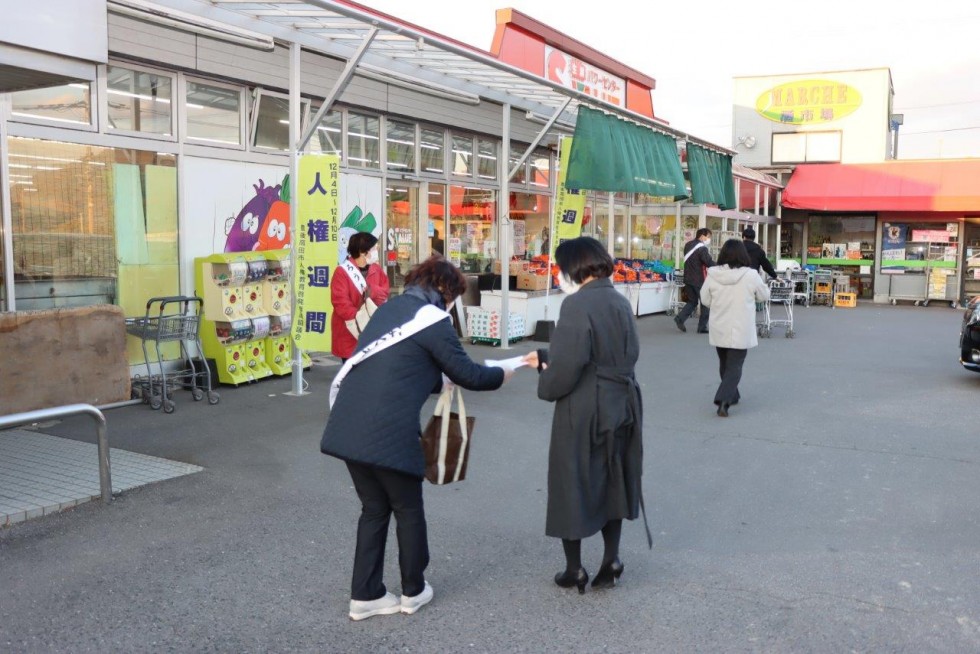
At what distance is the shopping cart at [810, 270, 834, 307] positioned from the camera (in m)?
21.4

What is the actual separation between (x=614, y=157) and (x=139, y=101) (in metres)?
6.39

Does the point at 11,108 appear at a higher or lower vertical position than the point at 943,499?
higher

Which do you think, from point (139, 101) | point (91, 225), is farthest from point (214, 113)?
point (91, 225)

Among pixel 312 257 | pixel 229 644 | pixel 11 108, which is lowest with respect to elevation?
pixel 229 644

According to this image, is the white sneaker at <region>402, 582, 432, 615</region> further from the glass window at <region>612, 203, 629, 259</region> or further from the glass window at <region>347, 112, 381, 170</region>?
the glass window at <region>612, 203, 629, 259</region>

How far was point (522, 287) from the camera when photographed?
1405 centimetres

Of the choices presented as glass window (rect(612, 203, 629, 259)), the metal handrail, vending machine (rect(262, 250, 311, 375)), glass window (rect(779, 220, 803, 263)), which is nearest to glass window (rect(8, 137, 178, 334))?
vending machine (rect(262, 250, 311, 375))

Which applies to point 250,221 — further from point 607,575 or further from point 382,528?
point 607,575

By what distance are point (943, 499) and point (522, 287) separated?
899 centimetres

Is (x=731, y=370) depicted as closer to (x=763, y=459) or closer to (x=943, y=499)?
(x=763, y=459)

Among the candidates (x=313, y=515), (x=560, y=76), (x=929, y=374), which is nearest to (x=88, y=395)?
(x=313, y=515)

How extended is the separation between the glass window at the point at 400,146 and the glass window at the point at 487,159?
72.7 inches

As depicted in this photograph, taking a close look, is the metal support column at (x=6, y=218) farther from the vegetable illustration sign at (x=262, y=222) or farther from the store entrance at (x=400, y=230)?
the store entrance at (x=400, y=230)

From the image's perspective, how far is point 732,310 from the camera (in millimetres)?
7996
